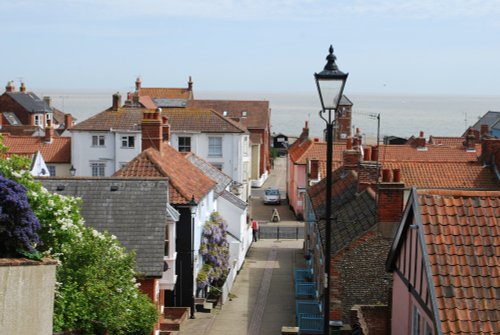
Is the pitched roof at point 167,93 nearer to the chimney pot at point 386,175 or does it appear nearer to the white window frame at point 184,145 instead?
the white window frame at point 184,145

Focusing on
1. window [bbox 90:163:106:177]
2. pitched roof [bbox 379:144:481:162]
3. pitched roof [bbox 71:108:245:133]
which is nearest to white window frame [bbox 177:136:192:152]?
pitched roof [bbox 71:108:245:133]

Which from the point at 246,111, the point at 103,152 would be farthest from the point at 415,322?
the point at 246,111

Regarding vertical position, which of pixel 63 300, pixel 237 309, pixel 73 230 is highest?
pixel 73 230

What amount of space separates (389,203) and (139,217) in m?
8.89

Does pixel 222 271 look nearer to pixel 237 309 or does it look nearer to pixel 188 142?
pixel 237 309

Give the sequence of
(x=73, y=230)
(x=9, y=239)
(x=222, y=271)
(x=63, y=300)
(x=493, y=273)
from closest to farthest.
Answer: (x=493, y=273) < (x=9, y=239) < (x=63, y=300) < (x=73, y=230) < (x=222, y=271)

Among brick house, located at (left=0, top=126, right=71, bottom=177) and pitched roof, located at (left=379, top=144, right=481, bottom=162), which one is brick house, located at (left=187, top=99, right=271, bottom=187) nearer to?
pitched roof, located at (left=379, top=144, right=481, bottom=162)

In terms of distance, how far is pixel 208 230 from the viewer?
35.6 m

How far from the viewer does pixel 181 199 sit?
31.6m

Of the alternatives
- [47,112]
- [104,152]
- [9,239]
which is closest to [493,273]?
[9,239]

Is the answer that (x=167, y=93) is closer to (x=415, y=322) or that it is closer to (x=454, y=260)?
(x=415, y=322)

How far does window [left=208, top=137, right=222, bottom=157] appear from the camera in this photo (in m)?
62.5

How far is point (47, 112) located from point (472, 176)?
228 feet

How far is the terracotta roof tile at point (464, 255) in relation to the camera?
39.5 feet
